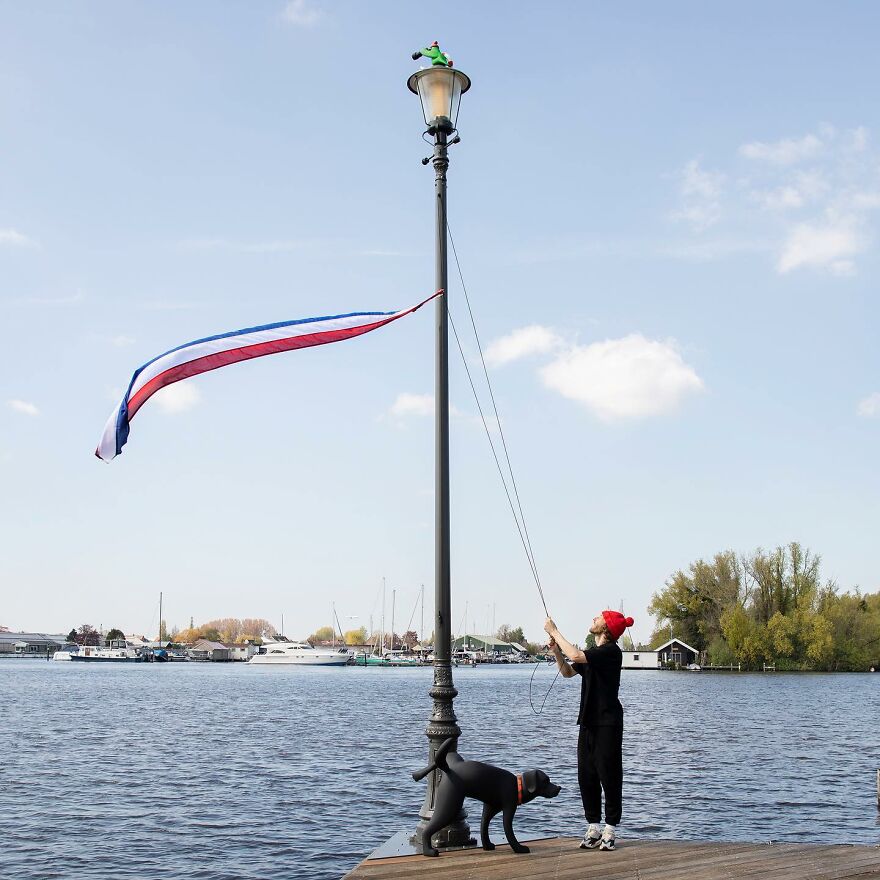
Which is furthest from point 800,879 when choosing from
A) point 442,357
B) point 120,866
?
point 120,866

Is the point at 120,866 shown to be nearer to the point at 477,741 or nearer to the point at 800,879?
the point at 800,879

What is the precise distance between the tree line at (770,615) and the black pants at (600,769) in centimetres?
11196

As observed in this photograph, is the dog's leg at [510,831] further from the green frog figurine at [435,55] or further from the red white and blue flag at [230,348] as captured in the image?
the green frog figurine at [435,55]

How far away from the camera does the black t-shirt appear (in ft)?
30.1

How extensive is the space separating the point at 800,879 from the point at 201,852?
13.4 meters

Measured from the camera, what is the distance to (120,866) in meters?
17.4

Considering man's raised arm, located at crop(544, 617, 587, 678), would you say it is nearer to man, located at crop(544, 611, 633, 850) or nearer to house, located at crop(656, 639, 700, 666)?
man, located at crop(544, 611, 633, 850)

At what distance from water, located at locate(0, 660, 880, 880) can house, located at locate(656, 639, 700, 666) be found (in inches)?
2614

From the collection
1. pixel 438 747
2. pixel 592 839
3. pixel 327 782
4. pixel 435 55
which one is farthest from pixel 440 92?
pixel 327 782

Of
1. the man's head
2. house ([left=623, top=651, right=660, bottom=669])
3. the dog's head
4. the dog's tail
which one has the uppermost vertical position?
the man's head

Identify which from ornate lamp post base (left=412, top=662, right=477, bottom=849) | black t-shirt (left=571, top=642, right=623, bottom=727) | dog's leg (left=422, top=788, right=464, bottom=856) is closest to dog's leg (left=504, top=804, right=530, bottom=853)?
dog's leg (left=422, top=788, right=464, bottom=856)

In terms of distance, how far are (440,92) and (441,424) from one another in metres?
3.78

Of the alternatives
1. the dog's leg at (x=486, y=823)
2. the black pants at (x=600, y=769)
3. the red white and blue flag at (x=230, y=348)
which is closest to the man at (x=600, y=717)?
the black pants at (x=600, y=769)

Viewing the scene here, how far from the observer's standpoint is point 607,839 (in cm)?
929
